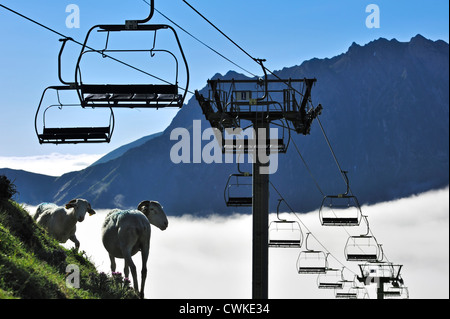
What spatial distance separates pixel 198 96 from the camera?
78.4 feet

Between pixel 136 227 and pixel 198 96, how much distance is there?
4.55 m

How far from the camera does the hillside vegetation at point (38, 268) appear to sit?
1577cm

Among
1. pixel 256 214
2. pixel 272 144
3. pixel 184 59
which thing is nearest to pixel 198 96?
pixel 272 144

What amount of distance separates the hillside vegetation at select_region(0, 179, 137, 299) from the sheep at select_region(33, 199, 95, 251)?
1714mm

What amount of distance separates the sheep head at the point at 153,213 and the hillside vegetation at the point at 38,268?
2.33m

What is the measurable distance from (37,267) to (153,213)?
24.6 feet

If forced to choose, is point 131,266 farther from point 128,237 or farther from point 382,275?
point 382,275

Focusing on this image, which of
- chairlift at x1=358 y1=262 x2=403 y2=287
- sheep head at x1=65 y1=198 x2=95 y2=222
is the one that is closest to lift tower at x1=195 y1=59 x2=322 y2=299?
sheep head at x1=65 y1=198 x2=95 y2=222

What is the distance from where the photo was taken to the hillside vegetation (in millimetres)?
15766

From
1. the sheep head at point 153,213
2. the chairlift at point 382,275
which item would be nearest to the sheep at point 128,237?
the sheep head at point 153,213

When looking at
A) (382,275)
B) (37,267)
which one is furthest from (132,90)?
(382,275)

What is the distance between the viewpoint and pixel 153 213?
2442 cm

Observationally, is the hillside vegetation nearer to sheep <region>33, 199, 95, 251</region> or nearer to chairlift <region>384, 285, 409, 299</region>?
sheep <region>33, 199, 95, 251</region>
